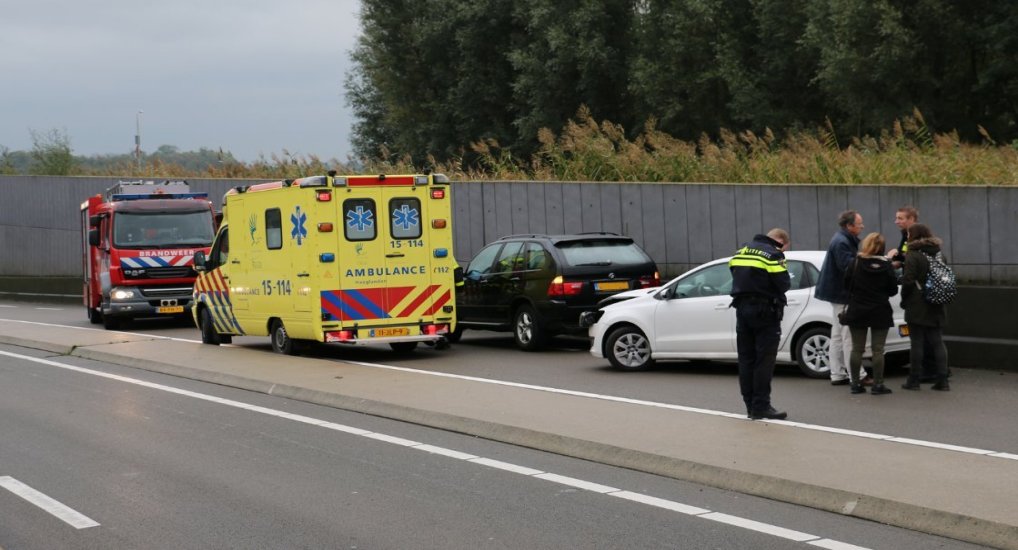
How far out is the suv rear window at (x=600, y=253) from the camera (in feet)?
58.5

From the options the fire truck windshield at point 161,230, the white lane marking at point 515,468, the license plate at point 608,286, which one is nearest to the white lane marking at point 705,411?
the white lane marking at point 515,468

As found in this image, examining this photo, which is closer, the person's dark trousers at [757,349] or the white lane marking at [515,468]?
the white lane marking at [515,468]

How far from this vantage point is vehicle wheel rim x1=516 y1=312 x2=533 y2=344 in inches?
724

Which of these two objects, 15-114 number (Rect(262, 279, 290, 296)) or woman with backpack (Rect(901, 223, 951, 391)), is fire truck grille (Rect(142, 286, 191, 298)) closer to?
15-114 number (Rect(262, 279, 290, 296))

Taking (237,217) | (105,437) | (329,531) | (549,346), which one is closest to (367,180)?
(237,217)

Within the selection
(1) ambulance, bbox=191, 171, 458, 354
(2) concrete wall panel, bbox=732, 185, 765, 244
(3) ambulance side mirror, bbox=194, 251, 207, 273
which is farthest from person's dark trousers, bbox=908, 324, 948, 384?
(3) ambulance side mirror, bbox=194, 251, 207, 273

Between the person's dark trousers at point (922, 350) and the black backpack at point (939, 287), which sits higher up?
the black backpack at point (939, 287)

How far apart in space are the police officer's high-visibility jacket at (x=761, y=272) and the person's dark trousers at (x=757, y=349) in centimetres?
13

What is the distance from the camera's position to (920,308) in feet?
41.5

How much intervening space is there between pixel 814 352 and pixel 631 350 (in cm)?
243

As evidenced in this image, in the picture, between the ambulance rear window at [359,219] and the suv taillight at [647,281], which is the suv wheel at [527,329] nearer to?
the suv taillight at [647,281]

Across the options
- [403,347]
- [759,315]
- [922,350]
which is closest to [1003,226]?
[922,350]

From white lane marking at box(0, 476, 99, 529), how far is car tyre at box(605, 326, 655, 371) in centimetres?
799

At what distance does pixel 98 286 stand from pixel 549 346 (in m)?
11.9
